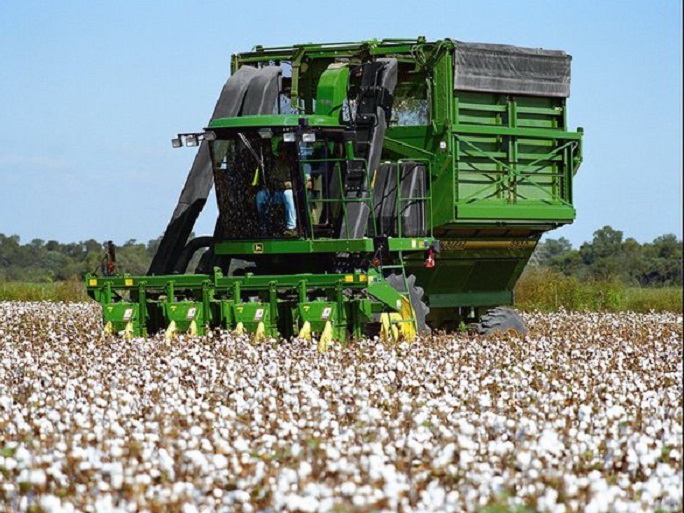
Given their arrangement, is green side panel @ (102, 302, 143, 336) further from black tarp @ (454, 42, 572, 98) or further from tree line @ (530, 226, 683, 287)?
tree line @ (530, 226, 683, 287)

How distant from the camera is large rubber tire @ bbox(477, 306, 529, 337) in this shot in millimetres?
18734

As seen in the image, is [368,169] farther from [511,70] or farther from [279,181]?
[511,70]

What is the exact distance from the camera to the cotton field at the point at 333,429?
21.5 feet

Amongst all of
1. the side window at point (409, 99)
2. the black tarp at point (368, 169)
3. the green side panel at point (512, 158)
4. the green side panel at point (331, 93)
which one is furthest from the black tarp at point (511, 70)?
the green side panel at point (331, 93)

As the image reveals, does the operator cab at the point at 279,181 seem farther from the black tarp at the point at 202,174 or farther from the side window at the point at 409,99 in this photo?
the side window at the point at 409,99

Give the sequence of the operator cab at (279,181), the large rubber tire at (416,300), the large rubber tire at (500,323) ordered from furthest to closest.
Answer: the large rubber tire at (500,323)
the operator cab at (279,181)
the large rubber tire at (416,300)

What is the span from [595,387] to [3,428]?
4757 mm

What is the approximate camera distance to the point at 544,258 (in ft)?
192

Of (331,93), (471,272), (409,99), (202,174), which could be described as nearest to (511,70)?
(409,99)

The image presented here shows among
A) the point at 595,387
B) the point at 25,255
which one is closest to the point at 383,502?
the point at 595,387

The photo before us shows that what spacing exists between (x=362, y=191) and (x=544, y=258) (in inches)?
1683

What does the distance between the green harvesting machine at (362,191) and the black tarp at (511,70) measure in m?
0.03

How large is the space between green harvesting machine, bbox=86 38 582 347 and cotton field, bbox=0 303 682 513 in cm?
180

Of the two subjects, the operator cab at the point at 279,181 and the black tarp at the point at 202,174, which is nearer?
the operator cab at the point at 279,181
